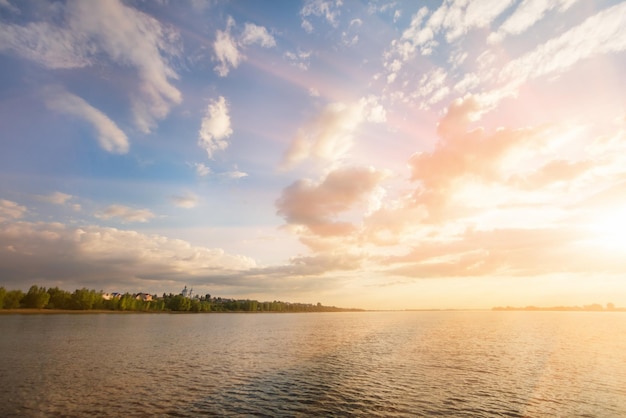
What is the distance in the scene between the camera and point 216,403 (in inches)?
1687

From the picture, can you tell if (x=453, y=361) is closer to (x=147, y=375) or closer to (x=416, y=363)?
(x=416, y=363)

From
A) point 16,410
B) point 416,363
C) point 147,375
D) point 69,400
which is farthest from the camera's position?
point 416,363

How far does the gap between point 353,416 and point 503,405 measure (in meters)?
21.0

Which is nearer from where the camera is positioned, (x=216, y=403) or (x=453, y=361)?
(x=216, y=403)

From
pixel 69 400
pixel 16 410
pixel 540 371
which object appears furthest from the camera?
pixel 540 371

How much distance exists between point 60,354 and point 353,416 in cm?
6992

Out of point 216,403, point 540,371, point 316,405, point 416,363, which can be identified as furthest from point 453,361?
point 216,403

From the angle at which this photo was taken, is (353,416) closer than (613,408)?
Yes

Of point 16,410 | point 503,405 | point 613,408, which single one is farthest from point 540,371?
point 16,410

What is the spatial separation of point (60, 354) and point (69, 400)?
40.8 metres

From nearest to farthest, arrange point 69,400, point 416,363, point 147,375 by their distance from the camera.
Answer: point 69,400, point 147,375, point 416,363

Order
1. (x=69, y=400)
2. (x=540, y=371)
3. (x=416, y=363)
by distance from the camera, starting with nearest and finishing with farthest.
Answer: (x=69, y=400), (x=540, y=371), (x=416, y=363)

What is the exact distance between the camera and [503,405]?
44156 millimetres

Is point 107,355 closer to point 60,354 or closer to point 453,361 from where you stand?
point 60,354
